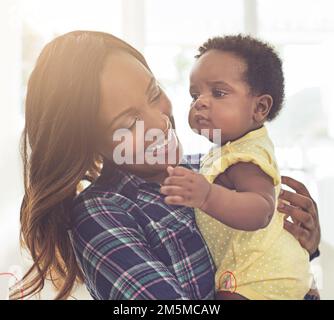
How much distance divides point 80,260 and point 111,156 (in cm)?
13

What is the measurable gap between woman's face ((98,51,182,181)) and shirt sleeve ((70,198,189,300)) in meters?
0.07

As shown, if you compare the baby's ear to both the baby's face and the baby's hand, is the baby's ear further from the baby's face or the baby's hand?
the baby's hand

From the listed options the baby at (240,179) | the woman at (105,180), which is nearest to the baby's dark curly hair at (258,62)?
the baby at (240,179)

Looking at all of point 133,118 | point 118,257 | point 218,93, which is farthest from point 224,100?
point 118,257

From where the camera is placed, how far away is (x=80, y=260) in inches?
24.0

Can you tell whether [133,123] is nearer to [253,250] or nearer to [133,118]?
[133,118]

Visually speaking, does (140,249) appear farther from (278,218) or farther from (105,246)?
(278,218)

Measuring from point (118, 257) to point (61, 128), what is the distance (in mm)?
163

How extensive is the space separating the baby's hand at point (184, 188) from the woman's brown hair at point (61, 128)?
13cm

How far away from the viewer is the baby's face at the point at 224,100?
64 cm

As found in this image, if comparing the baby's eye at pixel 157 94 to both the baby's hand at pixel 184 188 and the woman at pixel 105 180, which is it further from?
the baby's hand at pixel 184 188

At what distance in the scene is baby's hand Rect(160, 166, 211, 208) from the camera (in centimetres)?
53
